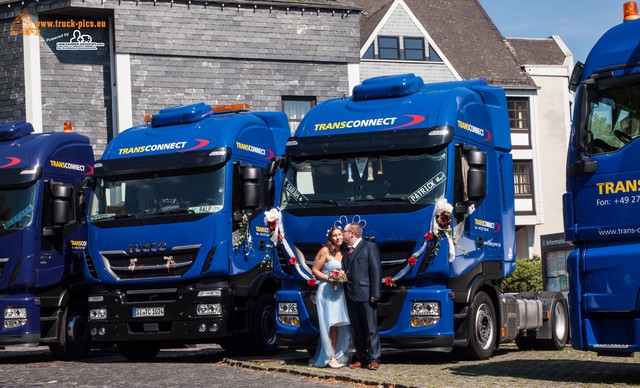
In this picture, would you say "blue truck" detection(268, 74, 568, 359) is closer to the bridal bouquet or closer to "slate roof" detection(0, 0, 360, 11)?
the bridal bouquet

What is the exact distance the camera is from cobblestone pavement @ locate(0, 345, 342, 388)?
1186cm

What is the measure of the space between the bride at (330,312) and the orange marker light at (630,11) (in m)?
4.40

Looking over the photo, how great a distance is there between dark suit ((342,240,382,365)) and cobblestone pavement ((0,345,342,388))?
1106 millimetres

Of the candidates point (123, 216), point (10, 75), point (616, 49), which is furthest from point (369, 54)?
point (616, 49)

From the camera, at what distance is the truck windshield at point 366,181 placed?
43.1 feet

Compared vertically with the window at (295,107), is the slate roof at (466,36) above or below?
above

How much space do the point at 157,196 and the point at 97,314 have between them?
6.59 ft

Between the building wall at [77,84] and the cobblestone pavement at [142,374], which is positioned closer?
the cobblestone pavement at [142,374]

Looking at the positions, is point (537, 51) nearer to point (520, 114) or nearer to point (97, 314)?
point (520, 114)

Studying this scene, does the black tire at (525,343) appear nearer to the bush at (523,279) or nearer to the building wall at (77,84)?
the bush at (523,279)

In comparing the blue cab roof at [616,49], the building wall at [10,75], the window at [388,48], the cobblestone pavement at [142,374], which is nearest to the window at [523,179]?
the window at [388,48]

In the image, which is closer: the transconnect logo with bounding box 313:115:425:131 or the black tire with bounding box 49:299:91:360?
the transconnect logo with bounding box 313:115:425:131

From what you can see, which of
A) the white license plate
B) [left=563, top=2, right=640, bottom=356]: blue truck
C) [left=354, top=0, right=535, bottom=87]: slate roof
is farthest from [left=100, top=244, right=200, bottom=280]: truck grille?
[left=354, top=0, right=535, bottom=87]: slate roof

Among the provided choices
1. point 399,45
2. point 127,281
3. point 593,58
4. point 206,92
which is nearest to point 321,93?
point 206,92
